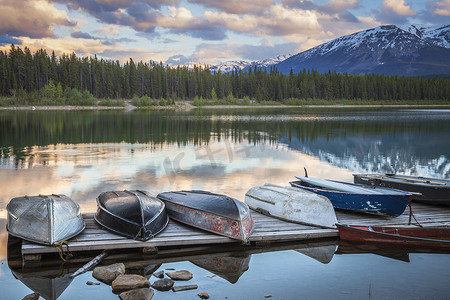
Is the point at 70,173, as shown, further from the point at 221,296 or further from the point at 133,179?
the point at 221,296

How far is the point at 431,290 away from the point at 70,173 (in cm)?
1593

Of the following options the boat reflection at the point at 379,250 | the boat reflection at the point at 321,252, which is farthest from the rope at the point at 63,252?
the boat reflection at the point at 379,250

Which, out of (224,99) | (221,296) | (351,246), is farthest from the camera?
(224,99)

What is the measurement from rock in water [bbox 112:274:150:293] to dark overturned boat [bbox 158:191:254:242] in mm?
2674

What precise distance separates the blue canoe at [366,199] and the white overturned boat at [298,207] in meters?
1.02

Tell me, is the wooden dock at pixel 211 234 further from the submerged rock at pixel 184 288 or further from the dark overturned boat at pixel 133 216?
the submerged rock at pixel 184 288

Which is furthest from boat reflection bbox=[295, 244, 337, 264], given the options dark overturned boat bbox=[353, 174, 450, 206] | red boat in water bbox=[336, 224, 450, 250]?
dark overturned boat bbox=[353, 174, 450, 206]

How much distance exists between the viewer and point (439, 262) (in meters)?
9.70

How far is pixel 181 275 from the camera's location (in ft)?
28.1

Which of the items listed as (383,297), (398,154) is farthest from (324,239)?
(398,154)

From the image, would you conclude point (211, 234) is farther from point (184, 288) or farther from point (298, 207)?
point (298, 207)

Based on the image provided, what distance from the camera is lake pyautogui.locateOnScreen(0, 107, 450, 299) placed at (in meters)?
8.31

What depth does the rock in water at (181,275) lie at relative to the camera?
848 centimetres

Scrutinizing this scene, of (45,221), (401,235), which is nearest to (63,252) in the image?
(45,221)
